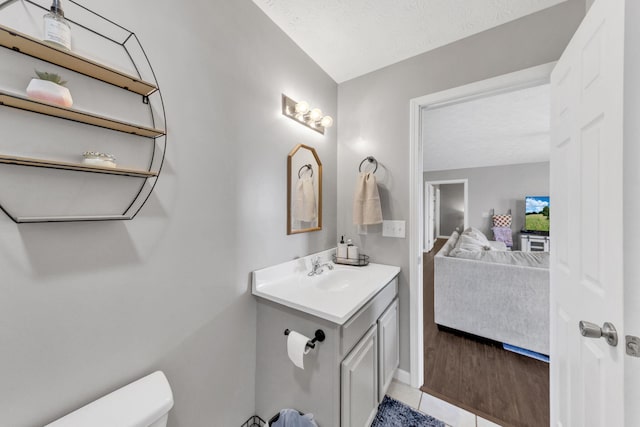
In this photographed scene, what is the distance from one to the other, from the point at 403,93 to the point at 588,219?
1.38 metres

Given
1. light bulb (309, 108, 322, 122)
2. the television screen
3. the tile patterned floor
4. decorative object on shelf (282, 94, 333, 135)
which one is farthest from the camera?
the television screen

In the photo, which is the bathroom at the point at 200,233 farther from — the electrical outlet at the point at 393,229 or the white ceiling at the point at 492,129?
the white ceiling at the point at 492,129

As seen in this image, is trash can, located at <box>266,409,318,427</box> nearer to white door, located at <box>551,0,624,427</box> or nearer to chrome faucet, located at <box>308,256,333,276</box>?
chrome faucet, located at <box>308,256,333,276</box>

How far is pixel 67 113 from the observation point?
673mm

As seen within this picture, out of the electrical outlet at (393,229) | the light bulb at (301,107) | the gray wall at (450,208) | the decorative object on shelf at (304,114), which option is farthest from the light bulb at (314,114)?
the gray wall at (450,208)

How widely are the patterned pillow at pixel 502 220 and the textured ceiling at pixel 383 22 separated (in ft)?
18.9

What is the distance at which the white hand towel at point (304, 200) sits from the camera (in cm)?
162

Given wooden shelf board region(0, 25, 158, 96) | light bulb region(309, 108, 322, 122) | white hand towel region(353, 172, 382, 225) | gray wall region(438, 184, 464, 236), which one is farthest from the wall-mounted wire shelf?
gray wall region(438, 184, 464, 236)

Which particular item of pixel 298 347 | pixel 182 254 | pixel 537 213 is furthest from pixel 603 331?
pixel 537 213

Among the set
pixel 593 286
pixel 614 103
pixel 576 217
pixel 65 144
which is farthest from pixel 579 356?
pixel 65 144

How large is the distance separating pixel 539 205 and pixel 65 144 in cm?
770

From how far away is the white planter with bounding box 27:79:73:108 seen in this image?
618 millimetres

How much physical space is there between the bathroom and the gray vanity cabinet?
0.11m

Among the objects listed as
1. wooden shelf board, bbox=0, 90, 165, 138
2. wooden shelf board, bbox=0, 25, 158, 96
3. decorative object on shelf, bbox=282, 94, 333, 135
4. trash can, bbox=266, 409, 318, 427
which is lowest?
trash can, bbox=266, 409, 318, 427
